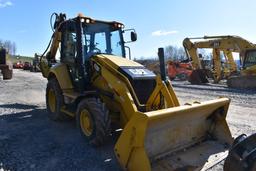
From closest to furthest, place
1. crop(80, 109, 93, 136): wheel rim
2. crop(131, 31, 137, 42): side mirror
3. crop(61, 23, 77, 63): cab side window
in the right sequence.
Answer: crop(80, 109, 93, 136): wheel rim → crop(61, 23, 77, 63): cab side window → crop(131, 31, 137, 42): side mirror

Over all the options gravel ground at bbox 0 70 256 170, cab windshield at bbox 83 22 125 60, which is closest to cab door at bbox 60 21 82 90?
cab windshield at bbox 83 22 125 60

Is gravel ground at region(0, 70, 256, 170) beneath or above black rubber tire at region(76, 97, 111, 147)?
beneath

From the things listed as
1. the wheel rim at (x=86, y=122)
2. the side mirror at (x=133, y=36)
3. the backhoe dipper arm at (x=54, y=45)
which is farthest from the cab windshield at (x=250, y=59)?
the wheel rim at (x=86, y=122)

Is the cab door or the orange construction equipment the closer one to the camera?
the cab door

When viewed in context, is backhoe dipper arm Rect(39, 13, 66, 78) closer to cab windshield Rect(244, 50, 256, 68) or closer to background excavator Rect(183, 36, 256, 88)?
background excavator Rect(183, 36, 256, 88)

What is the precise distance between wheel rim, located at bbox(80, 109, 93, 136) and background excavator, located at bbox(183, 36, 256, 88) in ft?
42.5

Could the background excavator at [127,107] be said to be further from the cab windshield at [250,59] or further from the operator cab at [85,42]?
the cab windshield at [250,59]

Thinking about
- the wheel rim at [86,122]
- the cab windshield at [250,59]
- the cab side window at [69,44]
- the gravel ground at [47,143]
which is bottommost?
the gravel ground at [47,143]

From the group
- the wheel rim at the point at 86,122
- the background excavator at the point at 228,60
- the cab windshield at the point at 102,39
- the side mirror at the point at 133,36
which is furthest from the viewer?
the background excavator at the point at 228,60

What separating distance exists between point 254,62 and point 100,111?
Result: 47.7ft

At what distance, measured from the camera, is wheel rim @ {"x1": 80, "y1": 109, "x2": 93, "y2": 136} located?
5.32 metres

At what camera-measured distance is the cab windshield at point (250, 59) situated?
17.1m

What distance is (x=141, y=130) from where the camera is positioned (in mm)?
3926

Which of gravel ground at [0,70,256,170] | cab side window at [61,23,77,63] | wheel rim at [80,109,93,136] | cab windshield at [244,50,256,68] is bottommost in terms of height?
gravel ground at [0,70,256,170]
